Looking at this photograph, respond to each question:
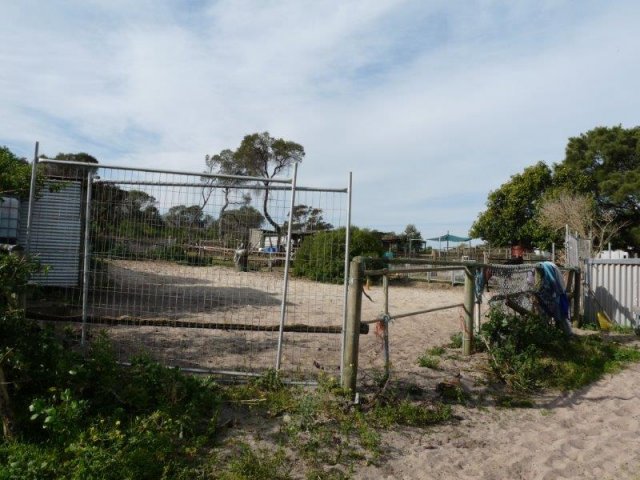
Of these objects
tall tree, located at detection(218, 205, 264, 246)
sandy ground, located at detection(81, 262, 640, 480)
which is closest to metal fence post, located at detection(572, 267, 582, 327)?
sandy ground, located at detection(81, 262, 640, 480)

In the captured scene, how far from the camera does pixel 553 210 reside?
88.9 ft

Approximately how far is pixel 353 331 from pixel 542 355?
3.42 metres

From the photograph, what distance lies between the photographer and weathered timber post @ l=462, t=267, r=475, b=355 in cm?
663

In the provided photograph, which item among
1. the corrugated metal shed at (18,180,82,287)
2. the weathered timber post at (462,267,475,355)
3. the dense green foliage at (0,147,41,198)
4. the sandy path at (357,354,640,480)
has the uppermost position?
the dense green foliage at (0,147,41,198)

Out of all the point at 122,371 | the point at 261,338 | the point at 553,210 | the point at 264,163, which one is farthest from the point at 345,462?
the point at 264,163

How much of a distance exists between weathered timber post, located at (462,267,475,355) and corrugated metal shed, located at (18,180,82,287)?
5.63 metres

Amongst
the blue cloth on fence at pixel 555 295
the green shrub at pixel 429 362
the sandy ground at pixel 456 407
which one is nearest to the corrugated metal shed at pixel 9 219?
the sandy ground at pixel 456 407

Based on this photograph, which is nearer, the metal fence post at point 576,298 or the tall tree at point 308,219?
the tall tree at point 308,219

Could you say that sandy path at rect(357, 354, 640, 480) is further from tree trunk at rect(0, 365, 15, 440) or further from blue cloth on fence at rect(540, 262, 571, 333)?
blue cloth on fence at rect(540, 262, 571, 333)

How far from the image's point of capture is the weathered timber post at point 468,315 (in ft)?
21.8

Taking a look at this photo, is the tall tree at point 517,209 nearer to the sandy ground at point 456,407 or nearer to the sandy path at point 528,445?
the sandy ground at point 456,407

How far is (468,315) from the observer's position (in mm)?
6715

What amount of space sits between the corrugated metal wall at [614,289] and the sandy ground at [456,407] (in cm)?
334

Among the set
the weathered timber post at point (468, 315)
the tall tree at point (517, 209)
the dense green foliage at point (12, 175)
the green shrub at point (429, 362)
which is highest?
the tall tree at point (517, 209)
